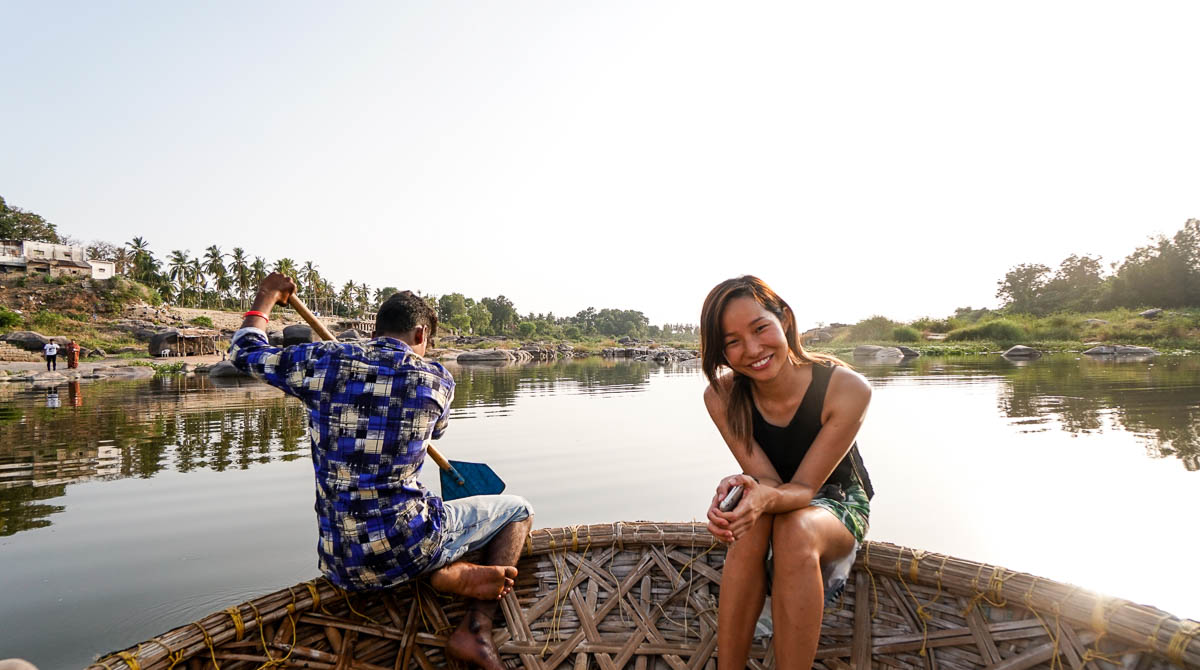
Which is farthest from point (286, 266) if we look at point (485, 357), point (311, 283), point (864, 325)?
point (864, 325)

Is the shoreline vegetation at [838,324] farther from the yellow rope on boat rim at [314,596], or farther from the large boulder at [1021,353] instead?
the yellow rope on boat rim at [314,596]

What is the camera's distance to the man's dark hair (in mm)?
2107

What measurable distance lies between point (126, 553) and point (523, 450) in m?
4.13

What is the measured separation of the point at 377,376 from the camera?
1.92 metres

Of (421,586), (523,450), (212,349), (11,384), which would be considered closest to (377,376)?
(421,586)

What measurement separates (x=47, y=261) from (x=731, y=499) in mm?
68452

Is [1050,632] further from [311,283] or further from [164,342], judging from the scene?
[311,283]

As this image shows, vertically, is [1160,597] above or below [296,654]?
below

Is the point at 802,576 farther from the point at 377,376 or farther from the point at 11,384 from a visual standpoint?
the point at 11,384

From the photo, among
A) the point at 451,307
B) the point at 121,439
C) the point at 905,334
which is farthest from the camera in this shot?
the point at 451,307

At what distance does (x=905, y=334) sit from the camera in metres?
40.4

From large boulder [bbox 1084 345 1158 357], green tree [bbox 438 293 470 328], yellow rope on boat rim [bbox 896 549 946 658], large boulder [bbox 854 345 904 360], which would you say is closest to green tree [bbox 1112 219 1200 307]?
large boulder [bbox 1084 345 1158 357]

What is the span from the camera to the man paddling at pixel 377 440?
1.92 meters

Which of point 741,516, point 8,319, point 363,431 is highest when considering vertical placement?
point 8,319
